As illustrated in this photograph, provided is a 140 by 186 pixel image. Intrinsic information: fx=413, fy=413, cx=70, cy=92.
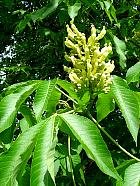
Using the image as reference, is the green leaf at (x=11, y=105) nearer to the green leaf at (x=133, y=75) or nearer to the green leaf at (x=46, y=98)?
the green leaf at (x=46, y=98)

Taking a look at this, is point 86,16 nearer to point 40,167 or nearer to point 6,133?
point 6,133

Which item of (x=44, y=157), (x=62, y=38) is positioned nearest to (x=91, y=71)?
(x=44, y=157)

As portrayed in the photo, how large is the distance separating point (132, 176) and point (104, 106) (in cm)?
36

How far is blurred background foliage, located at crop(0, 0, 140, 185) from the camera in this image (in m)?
2.98

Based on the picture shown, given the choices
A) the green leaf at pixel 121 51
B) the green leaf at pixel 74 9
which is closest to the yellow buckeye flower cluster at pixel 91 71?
the green leaf at pixel 74 9

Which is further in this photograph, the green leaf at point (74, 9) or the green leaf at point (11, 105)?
the green leaf at point (74, 9)

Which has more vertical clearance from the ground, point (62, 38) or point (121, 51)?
point (62, 38)

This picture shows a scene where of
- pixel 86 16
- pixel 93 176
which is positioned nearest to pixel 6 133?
pixel 93 176

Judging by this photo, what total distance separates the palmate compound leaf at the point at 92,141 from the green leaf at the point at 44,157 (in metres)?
0.08

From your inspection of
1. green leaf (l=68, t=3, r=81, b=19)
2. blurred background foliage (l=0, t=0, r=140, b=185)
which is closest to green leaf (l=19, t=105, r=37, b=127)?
blurred background foliage (l=0, t=0, r=140, b=185)

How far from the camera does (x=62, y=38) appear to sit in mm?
3949

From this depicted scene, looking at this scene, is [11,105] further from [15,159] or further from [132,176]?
[132,176]

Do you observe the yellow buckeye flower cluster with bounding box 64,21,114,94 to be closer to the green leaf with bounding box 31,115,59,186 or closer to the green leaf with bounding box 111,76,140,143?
the green leaf with bounding box 111,76,140,143

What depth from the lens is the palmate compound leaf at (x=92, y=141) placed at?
1354mm
